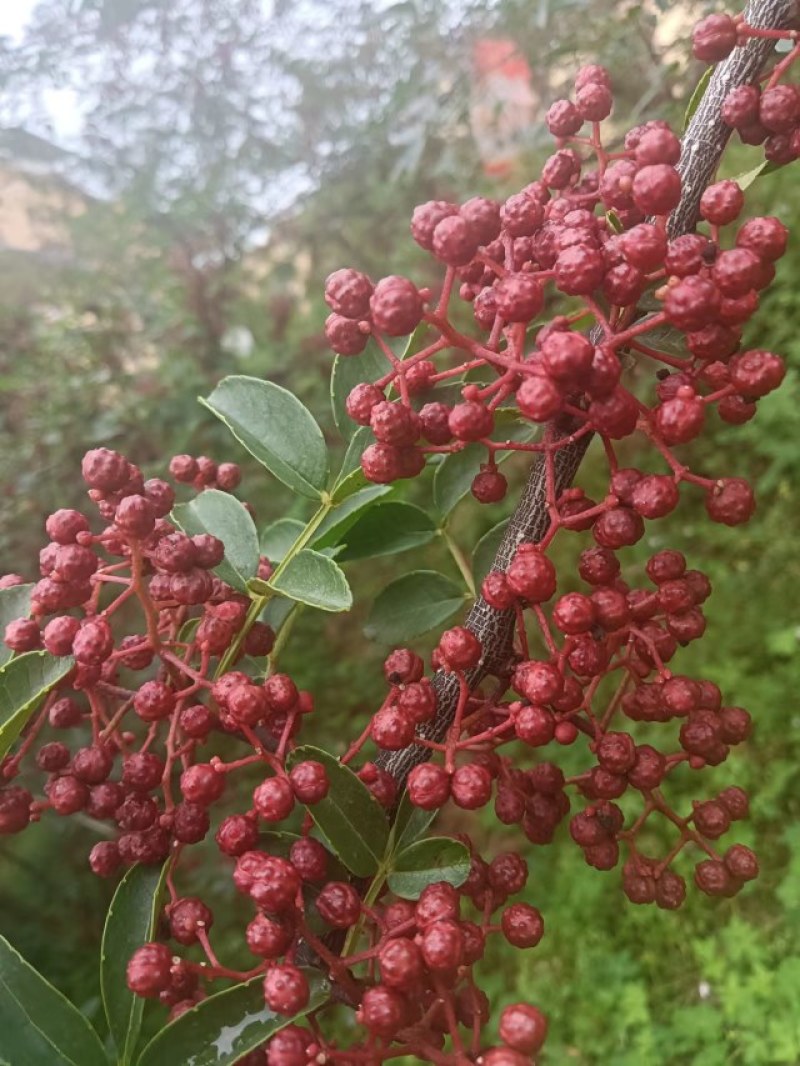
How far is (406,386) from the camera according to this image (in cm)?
65

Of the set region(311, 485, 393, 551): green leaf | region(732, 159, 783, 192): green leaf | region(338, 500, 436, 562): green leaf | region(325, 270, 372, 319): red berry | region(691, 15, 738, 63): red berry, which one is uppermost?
region(691, 15, 738, 63): red berry

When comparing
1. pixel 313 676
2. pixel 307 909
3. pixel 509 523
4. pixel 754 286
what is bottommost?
pixel 313 676

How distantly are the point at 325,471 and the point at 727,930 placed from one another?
4.90ft

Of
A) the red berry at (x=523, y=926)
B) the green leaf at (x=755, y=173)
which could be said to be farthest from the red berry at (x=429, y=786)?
the green leaf at (x=755, y=173)

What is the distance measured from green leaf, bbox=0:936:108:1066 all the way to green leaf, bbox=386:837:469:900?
27 centimetres

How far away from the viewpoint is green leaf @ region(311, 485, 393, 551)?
0.78 meters

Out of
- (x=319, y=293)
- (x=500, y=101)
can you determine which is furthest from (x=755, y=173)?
(x=319, y=293)

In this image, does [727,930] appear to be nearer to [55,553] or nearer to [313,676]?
[313,676]

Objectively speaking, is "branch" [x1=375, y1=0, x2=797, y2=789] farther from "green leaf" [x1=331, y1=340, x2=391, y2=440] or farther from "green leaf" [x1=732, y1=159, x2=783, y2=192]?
"green leaf" [x1=331, y1=340, x2=391, y2=440]

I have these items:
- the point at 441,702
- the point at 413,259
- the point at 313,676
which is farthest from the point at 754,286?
the point at 413,259

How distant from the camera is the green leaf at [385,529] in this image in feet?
3.06

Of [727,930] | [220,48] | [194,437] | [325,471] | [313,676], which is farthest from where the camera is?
[220,48]

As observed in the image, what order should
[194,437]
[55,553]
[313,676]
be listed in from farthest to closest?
[313,676] → [194,437] → [55,553]

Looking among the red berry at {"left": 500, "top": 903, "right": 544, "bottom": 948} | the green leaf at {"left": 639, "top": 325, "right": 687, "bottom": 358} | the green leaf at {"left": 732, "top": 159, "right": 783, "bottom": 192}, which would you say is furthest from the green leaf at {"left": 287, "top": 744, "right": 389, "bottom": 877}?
the green leaf at {"left": 732, "top": 159, "right": 783, "bottom": 192}
